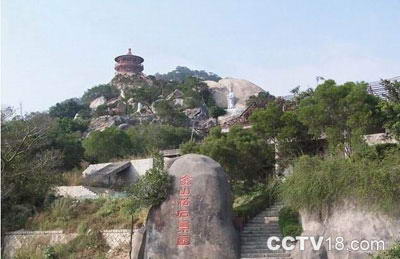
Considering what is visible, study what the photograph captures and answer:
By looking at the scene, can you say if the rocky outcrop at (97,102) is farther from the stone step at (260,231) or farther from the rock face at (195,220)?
the rock face at (195,220)

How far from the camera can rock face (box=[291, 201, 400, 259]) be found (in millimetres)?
11039

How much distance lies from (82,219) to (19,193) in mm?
2636

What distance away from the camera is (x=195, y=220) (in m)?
11.9

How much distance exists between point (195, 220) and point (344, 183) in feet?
11.7

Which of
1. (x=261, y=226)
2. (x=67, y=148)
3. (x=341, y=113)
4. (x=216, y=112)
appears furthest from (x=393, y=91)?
(x=216, y=112)

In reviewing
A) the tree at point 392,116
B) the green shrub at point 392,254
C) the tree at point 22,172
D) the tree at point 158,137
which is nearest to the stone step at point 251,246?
the green shrub at point 392,254

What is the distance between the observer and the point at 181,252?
1177 centimetres

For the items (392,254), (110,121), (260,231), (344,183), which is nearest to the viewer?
(392,254)

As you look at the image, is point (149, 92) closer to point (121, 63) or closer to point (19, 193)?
point (121, 63)

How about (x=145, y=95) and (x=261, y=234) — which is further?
(x=145, y=95)

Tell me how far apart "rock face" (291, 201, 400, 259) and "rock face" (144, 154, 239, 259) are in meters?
1.71

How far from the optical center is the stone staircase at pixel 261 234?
1202 cm

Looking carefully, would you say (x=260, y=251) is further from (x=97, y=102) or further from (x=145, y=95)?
(x=97, y=102)

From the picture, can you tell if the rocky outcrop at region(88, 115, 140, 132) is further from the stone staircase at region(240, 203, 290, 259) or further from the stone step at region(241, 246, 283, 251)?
the stone step at region(241, 246, 283, 251)
